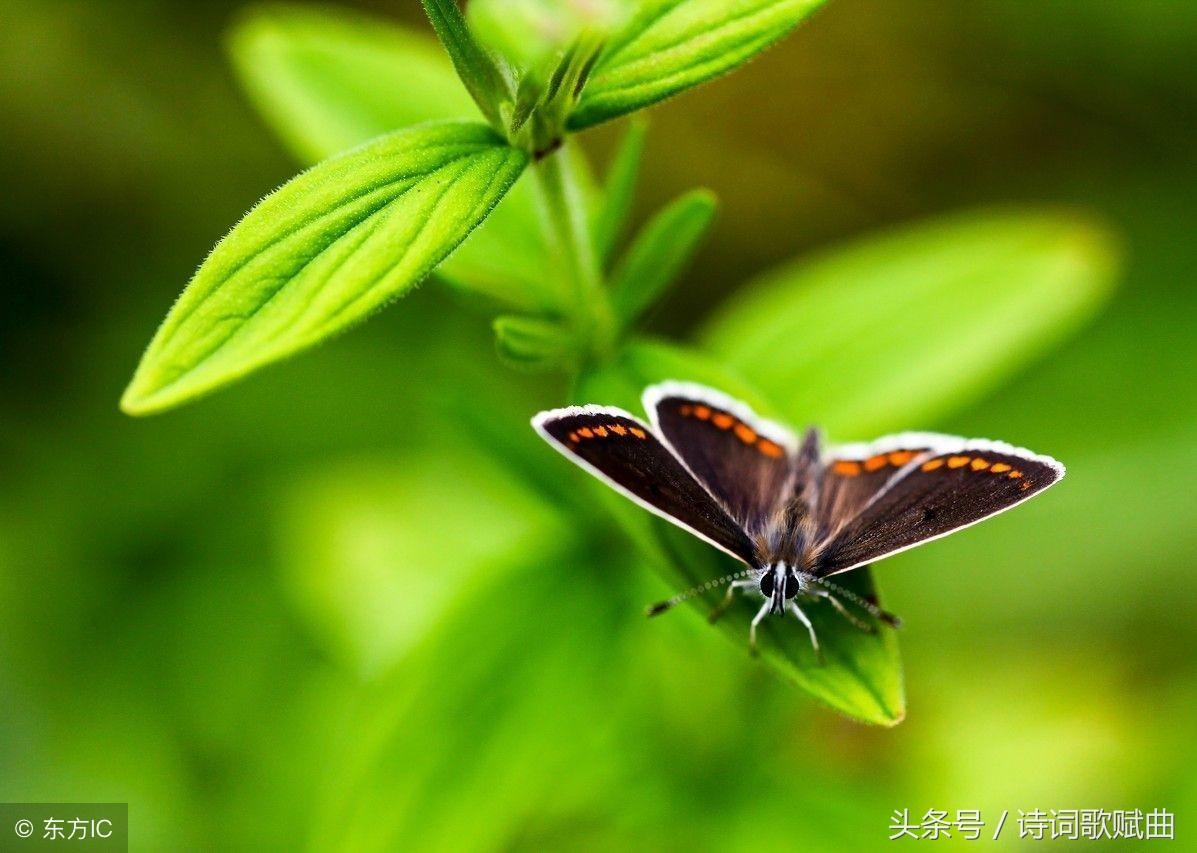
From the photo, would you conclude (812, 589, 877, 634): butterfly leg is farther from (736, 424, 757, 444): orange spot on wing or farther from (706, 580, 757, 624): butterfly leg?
(736, 424, 757, 444): orange spot on wing

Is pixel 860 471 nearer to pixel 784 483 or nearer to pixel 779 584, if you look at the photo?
pixel 784 483

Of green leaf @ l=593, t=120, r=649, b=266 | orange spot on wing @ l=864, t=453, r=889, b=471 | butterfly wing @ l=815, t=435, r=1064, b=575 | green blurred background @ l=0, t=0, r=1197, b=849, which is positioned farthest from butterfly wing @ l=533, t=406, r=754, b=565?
green blurred background @ l=0, t=0, r=1197, b=849

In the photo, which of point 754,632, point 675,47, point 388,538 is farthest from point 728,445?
point 388,538

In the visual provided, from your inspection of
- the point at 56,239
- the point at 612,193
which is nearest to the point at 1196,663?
→ the point at 612,193

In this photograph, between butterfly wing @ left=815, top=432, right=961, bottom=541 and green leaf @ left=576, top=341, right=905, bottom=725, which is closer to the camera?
green leaf @ left=576, top=341, right=905, bottom=725

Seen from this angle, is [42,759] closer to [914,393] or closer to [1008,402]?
[914,393]

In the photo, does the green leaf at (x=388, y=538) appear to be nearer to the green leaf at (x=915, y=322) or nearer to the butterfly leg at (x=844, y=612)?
the green leaf at (x=915, y=322)

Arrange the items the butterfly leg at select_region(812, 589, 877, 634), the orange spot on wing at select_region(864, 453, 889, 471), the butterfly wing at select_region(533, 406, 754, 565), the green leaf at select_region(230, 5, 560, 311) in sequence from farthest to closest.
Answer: the green leaf at select_region(230, 5, 560, 311) → the orange spot on wing at select_region(864, 453, 889, 471) → the butterfly leg at select_region(812, 589, 877, 634) → the butterfly wing at select_region(533, 406, 754, 565)
